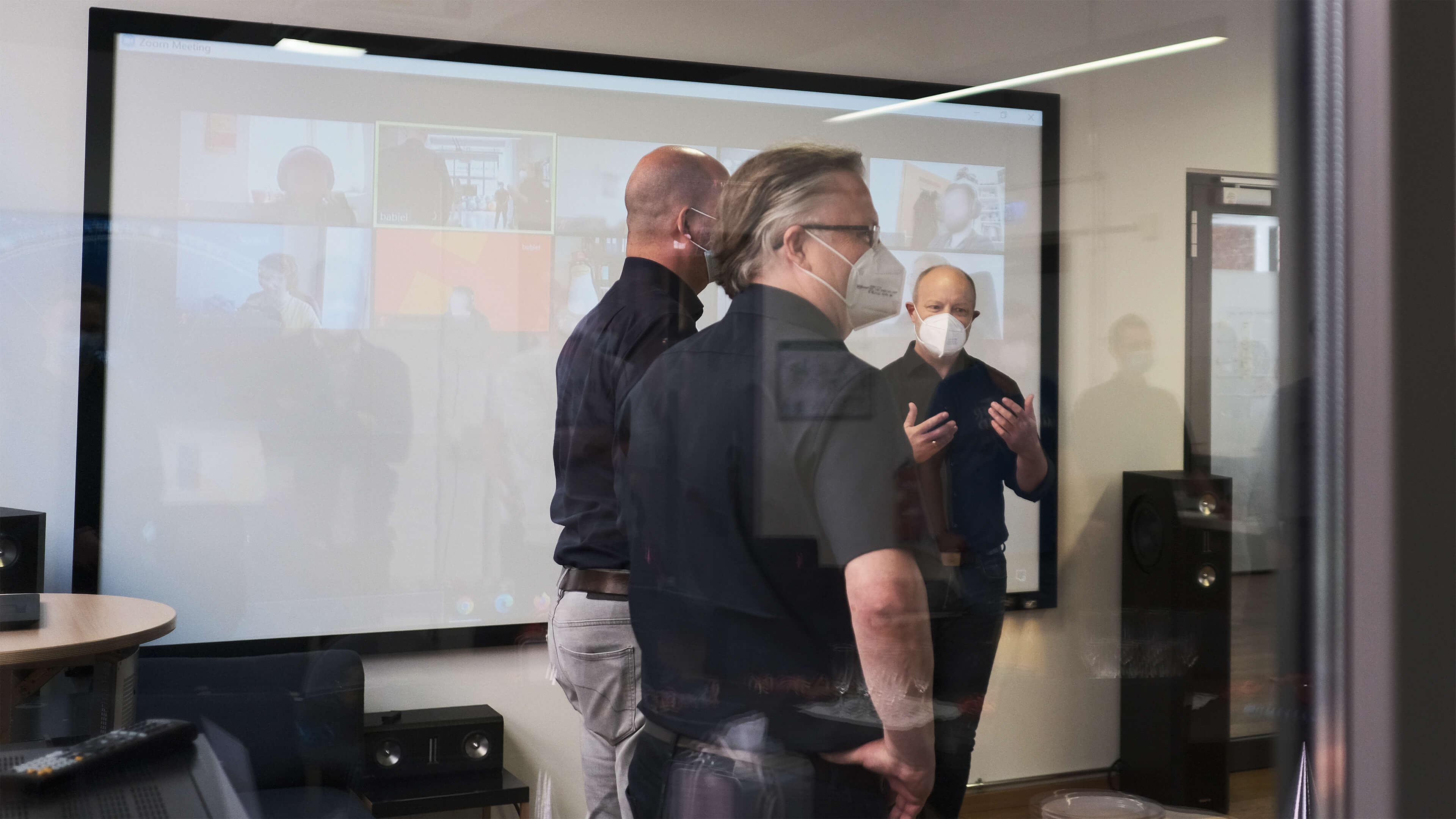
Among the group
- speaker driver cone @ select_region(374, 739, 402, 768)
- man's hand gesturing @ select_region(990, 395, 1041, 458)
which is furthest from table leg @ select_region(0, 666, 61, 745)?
man's hand gesturing @ select_region(990, 395, 1041, 458)

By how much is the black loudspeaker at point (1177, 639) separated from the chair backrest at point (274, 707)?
0.62 m

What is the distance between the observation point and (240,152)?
745mm

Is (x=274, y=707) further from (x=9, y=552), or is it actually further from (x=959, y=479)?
(x=959, y=479)

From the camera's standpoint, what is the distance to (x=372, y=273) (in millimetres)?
781

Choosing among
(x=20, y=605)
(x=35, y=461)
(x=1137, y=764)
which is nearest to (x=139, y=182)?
(x=35, y=461)

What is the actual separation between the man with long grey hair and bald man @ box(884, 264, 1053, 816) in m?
0.02

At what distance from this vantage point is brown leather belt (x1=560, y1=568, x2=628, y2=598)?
2.37ft

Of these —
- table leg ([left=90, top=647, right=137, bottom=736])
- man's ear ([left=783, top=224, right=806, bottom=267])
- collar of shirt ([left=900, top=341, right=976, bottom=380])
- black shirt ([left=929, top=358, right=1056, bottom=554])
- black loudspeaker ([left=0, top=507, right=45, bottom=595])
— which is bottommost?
table leg ([left=90, top=647, right=137, bottom=736])

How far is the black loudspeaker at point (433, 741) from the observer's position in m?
0.64

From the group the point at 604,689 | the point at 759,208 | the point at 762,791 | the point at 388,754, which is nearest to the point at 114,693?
the point at 388,754

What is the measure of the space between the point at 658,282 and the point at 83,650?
49cm

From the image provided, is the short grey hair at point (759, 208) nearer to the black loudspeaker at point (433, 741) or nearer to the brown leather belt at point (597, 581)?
the brown leather belt at point (597, 581)

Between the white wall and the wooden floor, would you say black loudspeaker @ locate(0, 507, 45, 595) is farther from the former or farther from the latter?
the wooden floor

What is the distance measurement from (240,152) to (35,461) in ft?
0.96
